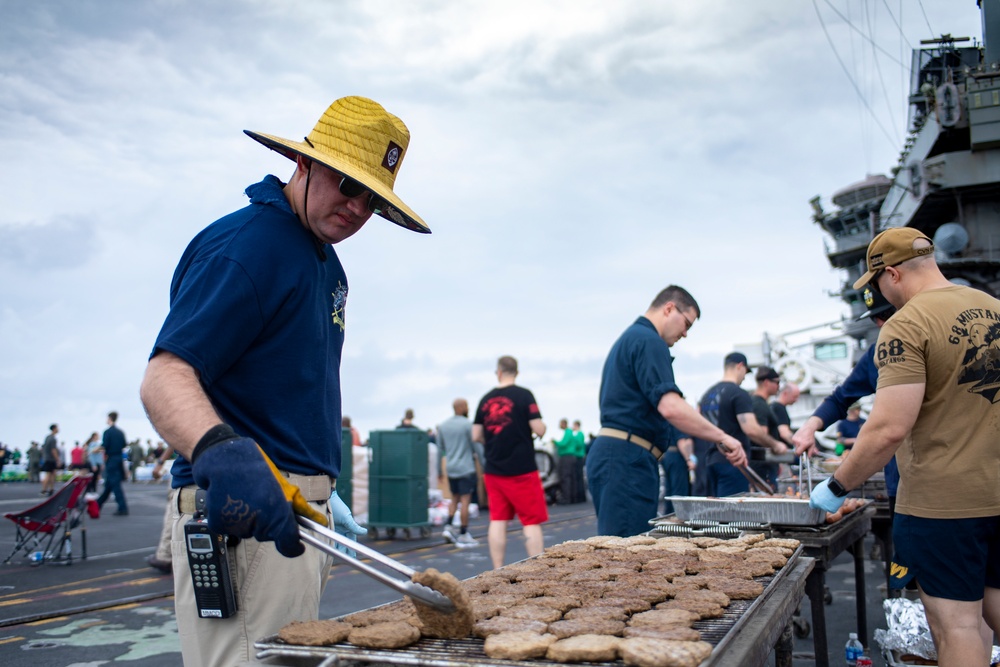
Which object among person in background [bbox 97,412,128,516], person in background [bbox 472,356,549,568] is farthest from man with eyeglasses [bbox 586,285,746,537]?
person in background [bbox 97,412,128,516]

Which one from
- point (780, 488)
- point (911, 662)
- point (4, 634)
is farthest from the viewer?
point (780, 488)

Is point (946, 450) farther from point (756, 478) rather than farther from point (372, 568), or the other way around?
point (372, 568)

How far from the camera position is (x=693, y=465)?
12234 mm

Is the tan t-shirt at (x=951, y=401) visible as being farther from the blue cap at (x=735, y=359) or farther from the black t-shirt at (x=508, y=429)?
the blue cap at (x=735, y=359)

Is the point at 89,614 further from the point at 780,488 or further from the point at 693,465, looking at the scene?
the point at 693,465

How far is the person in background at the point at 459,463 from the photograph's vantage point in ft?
38.5

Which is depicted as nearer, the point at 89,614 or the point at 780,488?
the point at 89,614

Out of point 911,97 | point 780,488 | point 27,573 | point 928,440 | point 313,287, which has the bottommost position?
point 27,573

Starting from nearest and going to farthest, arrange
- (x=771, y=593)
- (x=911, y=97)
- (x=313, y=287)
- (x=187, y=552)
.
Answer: (x=187, y=552) → (x=313, y=287) → (x=771, y=593) → (x=911, y=97)

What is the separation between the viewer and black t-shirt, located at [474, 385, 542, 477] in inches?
305

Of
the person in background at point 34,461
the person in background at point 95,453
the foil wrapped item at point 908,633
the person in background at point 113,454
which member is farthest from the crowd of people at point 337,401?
the person in background at point 34,461

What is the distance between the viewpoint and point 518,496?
25.4 ft

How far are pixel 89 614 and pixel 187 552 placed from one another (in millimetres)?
5691

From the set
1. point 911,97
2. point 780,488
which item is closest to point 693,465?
point 780,488
